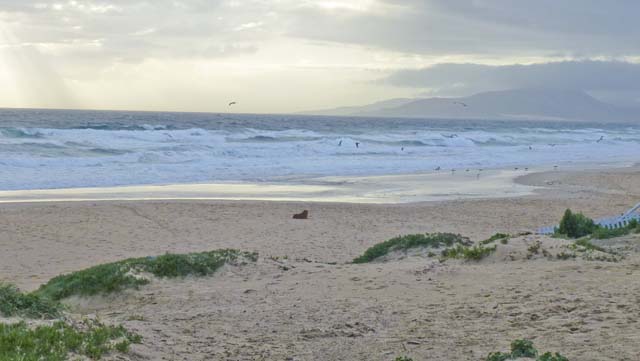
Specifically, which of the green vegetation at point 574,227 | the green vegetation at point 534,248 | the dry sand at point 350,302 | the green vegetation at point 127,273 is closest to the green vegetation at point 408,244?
the dry sand at point 350,302

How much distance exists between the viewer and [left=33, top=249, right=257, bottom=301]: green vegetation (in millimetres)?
8180

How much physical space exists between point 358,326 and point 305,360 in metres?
1.01

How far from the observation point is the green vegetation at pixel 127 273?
8180 millimetres

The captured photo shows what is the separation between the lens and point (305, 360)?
18.1 feet

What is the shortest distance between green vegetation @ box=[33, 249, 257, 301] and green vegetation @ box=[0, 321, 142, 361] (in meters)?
2.42

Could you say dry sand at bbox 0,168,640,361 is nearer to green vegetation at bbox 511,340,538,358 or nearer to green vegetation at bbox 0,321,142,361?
green vegetation at bbox 0,321,142,361

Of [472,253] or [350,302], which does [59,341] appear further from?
[472,253]

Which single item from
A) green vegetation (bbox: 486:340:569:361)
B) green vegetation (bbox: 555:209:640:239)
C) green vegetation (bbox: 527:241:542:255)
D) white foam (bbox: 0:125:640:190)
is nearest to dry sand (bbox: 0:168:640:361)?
green vegetation (bbox: 527:241:542:255)

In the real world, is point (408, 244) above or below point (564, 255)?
below

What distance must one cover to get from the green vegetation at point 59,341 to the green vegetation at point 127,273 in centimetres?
242

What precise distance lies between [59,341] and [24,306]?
1.22 m

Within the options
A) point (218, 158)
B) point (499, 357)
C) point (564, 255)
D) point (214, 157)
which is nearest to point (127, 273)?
point (499, 357)

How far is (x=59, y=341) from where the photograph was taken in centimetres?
509

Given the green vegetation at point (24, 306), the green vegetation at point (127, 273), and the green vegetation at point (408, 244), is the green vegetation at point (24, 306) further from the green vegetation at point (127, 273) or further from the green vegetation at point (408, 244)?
the green vegetation at point (408, 244)
